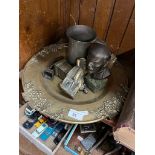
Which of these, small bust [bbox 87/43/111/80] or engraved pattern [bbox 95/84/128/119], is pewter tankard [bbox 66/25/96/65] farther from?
engraved pattern [bbox 95/84/128/119]

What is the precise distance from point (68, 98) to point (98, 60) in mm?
211

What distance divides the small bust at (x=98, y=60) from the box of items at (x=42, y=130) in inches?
11.3

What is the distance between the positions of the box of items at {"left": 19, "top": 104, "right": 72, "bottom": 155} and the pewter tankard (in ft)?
1.05

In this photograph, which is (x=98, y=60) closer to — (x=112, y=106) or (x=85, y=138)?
(x=112, y=106)

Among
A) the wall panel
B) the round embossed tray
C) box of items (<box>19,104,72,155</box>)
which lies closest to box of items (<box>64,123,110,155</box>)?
box of items (<box>19,104,72,155</box>)

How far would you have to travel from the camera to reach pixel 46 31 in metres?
1.16

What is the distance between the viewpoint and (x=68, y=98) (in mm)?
965

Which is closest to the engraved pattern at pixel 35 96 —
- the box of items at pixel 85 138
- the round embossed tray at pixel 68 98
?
the round embossed tray at pixel 68 98

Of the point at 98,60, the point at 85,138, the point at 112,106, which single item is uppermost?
the point at 98,60

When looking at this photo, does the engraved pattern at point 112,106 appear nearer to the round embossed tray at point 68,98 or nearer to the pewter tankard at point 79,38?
the round embossed tray at point 68,98

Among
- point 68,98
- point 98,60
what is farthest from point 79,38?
point 68,98
